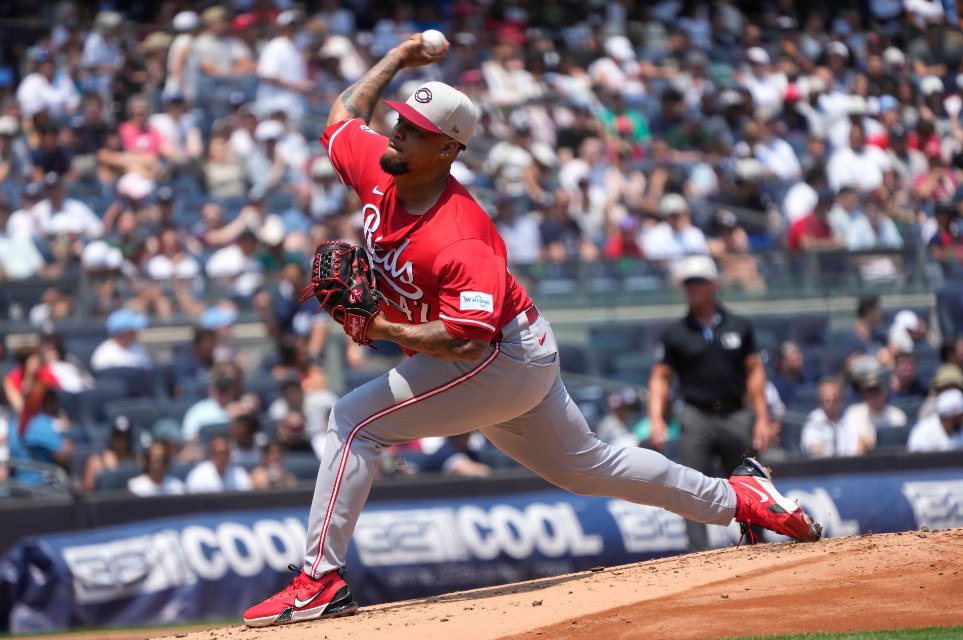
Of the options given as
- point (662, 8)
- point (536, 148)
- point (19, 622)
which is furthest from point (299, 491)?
point (662, 8)

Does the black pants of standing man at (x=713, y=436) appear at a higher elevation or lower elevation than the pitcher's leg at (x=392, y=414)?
lower

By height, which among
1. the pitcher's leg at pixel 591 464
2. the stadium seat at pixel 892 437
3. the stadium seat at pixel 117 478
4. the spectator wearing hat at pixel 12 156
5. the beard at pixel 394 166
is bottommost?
the stadium seat at pixel 892 437

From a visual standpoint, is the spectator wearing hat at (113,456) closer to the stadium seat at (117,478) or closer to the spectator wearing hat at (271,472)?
the stadium seat at (117,478)

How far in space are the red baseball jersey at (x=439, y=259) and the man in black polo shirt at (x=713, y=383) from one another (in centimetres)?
293

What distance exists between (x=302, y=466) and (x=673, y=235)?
497cm

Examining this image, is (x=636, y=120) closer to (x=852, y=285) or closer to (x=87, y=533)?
(x=852, y=285)

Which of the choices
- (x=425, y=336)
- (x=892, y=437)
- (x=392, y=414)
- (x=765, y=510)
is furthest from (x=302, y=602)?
(x=892, y=437)

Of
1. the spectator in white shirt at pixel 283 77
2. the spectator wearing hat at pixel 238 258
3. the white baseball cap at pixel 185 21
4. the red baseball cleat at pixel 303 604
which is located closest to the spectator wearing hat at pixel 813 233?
the spectator wearing hat at pixel 238 258

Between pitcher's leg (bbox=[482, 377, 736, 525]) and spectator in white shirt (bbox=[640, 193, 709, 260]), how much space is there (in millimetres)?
6680

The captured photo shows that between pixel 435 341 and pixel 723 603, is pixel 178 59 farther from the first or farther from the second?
pixel 723 603

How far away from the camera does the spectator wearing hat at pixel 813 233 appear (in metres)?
11.1

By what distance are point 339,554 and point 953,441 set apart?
6263mm

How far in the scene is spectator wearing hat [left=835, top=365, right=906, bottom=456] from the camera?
8852 mm

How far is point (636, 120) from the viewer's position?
13641mm
